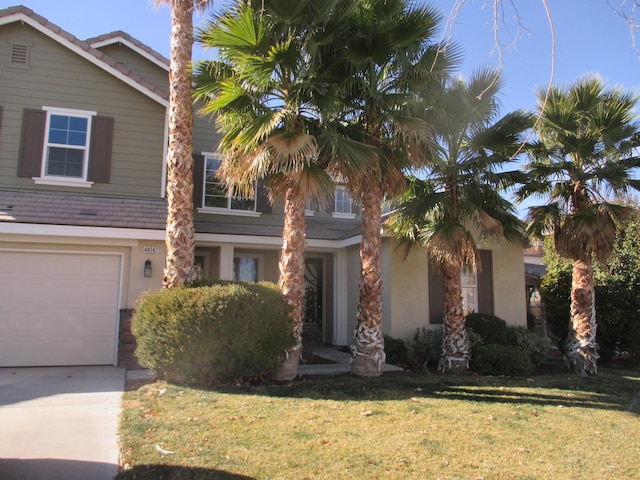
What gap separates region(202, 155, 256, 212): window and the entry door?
265 cm

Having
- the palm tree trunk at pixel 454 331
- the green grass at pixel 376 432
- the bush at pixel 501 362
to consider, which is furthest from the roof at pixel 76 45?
the bush at pixel 501 362

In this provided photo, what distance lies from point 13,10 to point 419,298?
11747 millimetres

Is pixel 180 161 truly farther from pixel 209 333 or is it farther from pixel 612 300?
pixel 612 300

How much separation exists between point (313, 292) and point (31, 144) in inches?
331

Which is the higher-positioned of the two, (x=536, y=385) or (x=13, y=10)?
(x=13, y=10)

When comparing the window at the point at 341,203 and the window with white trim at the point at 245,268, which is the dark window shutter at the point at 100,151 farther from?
the window at the point at 341,203

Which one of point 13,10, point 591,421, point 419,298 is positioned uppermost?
point 13,10

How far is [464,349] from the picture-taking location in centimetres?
1029

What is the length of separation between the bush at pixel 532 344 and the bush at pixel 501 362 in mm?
1512

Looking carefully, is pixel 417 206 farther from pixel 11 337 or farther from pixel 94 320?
pixel 11 337

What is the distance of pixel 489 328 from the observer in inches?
466

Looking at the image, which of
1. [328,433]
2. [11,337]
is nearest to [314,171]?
[328,433]

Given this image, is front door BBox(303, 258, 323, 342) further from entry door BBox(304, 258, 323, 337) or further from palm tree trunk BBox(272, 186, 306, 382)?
palm tree trunk BBox(272, 186, 306, 382)

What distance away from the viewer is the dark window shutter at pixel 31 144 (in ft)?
36.1
